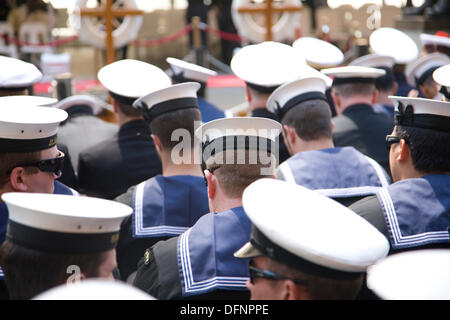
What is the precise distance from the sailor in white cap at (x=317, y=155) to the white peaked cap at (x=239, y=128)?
59 cm

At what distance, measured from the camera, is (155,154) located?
4.00 meters

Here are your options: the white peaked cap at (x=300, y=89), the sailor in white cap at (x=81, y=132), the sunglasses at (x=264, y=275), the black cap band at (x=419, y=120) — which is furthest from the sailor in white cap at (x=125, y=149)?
the sunglasses at (x=264, y=275)

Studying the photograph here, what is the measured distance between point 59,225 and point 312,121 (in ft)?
6.39

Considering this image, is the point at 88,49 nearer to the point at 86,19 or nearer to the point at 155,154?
the point at 86,19

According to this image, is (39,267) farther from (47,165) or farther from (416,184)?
(416,184)

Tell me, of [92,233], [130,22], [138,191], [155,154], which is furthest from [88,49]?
[92,233]

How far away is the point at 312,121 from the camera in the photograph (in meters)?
3.45

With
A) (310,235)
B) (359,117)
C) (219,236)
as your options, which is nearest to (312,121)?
(359,117)

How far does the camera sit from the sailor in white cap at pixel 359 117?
426 centimetres

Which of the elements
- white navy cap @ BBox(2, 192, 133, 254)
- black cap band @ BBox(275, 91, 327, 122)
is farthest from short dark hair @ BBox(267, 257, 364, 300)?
black cap band @ BBox(275, 91, 327, 122)

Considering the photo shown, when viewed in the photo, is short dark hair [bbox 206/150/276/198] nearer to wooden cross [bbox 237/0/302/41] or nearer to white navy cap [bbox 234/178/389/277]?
white navy cap [bbox 234/178/389/277]

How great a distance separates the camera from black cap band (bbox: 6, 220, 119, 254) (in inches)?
69.7

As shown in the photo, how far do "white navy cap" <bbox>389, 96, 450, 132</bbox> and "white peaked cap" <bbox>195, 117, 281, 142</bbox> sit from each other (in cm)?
A: 57

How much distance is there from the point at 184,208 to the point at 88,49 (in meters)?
14.9
